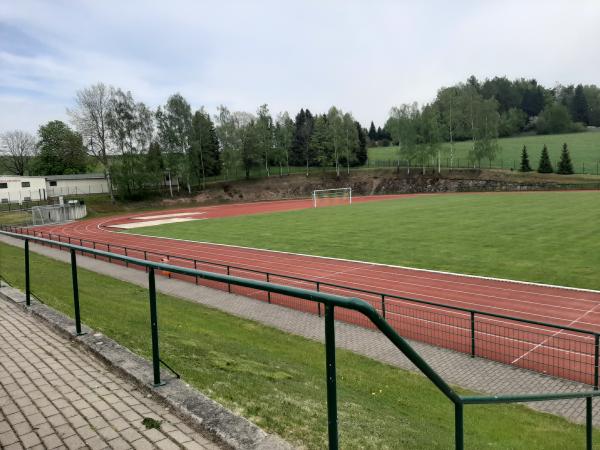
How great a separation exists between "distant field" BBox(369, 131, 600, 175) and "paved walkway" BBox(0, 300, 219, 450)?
78.4m

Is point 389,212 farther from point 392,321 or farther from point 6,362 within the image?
point 6,362

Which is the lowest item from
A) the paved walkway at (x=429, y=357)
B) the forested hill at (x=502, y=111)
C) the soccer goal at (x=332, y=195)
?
the paved walkway at (x=429, y=357)

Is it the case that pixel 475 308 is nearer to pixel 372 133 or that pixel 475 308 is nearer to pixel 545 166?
pixel 545 166

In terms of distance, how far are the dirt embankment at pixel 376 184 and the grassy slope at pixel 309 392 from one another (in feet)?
202

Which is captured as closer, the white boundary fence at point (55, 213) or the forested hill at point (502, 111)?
the white boundary fence at point (55, 213)

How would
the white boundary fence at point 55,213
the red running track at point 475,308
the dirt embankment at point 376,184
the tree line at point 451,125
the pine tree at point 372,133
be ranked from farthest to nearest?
the pine tree at point 372,133 < the tree line at point 451,125 < the dirt embankment at point 376,184 < the white boundary fence at point 55,213 < the red running track at point 475,308

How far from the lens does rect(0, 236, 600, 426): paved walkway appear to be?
31.4 ft

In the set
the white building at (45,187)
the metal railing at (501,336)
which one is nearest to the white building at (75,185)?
the white building at (45,187)

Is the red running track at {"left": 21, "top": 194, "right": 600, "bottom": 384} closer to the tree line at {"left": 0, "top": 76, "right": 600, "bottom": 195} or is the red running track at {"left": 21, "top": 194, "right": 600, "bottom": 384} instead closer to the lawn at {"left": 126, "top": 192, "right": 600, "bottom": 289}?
the lawn at {"left": 126, "top": 192, "right": 600, "bottom": 289}

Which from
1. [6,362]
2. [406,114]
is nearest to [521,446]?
[6,362]

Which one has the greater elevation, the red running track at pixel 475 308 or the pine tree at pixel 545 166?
the pine tree at pixel 545 166

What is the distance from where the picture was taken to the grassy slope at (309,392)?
4.87 m

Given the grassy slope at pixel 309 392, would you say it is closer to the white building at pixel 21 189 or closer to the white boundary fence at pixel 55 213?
the white boundary fence at pixel 55 213

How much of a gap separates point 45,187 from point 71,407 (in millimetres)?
77976
